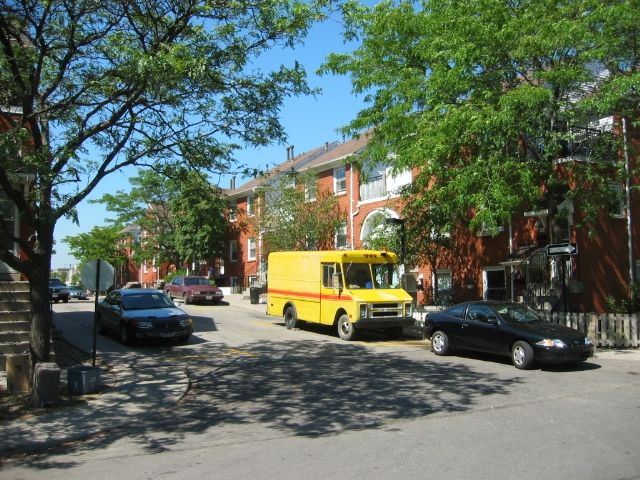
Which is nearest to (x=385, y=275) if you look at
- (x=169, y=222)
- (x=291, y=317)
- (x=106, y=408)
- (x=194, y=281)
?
(x=291, y=317)

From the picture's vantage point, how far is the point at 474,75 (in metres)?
15.1

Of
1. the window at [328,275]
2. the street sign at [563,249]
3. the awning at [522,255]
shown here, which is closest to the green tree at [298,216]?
the awning at [522,255]

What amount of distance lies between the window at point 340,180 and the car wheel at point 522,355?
746 inches

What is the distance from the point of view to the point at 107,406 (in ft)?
30.1

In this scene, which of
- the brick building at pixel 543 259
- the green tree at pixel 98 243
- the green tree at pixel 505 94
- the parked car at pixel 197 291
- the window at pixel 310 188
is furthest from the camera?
Answer: the green tree at pixel 98 243

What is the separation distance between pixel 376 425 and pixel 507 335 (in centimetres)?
572

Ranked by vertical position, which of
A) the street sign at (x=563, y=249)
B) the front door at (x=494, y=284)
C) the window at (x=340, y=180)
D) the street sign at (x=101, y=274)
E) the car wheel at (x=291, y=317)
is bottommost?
the car wheel at (x=291, y=317)

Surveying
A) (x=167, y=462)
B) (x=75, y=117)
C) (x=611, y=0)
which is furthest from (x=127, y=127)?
(x=611, y=0)

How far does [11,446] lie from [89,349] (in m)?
8.38

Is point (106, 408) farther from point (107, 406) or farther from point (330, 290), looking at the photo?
point (330, 290)

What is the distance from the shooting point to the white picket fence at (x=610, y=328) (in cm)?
1511

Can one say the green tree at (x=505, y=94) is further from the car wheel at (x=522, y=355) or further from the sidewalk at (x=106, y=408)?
the sidewalk at (x=106, y=408)

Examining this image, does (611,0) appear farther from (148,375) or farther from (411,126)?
(148,375)

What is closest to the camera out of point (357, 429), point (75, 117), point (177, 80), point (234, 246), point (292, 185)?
point (357, 429)
